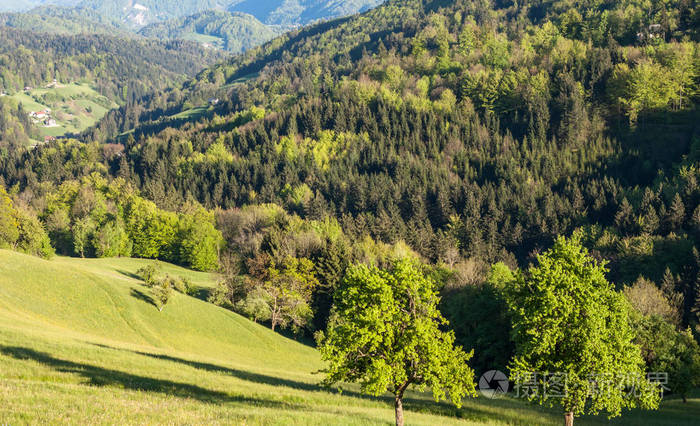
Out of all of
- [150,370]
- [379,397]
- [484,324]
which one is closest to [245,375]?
[150,370]

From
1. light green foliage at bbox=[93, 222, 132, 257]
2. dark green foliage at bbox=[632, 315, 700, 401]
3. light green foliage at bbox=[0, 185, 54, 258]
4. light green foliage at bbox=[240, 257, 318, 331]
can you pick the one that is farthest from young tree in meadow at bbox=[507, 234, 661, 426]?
light green foliage at bbox=[93, 222, 132, 257]

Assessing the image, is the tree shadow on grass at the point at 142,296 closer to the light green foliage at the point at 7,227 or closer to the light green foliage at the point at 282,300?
the light green foliage at the point at 282,300

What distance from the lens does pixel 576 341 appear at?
95.8ft

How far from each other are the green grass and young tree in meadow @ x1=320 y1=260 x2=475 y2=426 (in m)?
3.09

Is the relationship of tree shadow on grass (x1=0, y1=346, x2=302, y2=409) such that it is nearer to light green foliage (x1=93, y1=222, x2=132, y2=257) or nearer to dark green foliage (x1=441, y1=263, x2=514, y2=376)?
dark green foliage (x1=441, y1=263, x2=514, y2=376)

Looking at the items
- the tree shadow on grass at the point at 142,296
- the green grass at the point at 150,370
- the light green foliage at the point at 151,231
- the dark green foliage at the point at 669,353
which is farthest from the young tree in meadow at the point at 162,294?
the light green foliage at the point at 151,231

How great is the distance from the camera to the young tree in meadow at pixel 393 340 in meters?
25.6

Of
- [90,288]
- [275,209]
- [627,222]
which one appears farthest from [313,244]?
[627,222]

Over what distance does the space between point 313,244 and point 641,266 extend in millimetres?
80773

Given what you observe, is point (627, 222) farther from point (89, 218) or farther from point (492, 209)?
point (89, 218)

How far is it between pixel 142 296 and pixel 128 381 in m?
40.9

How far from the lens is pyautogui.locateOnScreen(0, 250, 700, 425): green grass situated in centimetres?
2070

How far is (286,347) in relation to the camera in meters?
75.6

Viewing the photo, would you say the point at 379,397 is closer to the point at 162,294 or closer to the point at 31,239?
the point at 162,294
